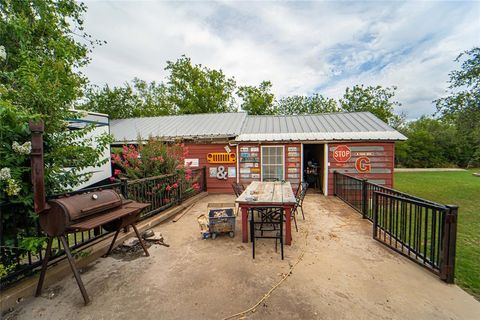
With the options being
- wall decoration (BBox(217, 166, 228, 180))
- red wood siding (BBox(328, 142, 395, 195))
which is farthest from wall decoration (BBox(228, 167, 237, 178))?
red wood siding (BBox(328, 142, 395, 195))

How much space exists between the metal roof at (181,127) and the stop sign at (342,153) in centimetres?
380

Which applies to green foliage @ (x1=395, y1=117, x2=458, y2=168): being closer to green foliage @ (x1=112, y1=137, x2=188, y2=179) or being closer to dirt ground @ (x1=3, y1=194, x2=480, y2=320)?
dirt ground @ (x1=3, y1=194, x2=480, y2=320)

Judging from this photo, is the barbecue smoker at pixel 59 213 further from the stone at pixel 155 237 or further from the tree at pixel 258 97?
the tree at pixel 258 97

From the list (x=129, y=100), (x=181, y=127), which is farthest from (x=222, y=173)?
(x=129, y=100)

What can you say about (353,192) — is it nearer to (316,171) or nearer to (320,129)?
(316,171)

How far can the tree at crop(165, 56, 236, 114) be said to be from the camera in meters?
20.7

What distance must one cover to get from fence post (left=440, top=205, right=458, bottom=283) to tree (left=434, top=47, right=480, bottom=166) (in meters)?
9.58

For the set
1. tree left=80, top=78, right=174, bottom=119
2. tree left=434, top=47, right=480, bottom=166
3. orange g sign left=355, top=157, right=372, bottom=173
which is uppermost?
tree left=80, top=78, right=174, bottom=119

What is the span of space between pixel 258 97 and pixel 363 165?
1552cm

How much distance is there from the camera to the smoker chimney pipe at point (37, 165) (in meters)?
2.15

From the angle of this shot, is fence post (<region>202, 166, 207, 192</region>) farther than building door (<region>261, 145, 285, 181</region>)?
Yes

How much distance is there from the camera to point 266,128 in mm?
8852

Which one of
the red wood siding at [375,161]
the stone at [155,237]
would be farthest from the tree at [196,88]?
the stone at [155,237]

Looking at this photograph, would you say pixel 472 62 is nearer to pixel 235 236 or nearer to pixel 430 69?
pixel 430 69
